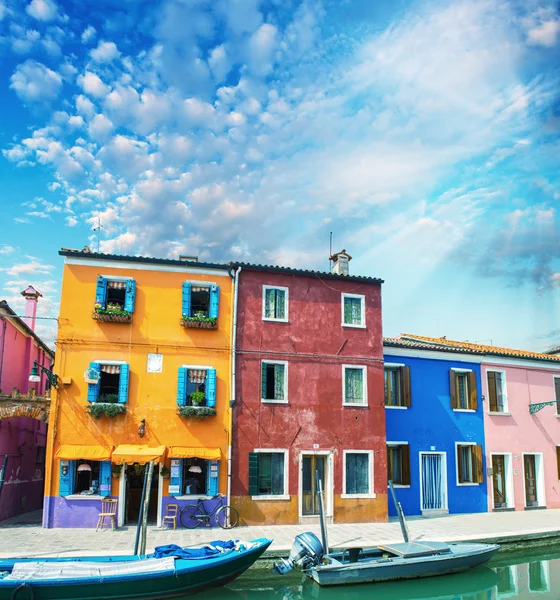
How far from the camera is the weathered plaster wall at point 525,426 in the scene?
23.5m

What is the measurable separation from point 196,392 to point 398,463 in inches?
325

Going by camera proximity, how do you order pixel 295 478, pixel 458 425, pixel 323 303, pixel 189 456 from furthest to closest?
pixel 458 425 → pixel 323 303 → pixel 295 478 → pixel 189 456

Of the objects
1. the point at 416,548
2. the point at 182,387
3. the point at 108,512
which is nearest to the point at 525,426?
the point at 416,548

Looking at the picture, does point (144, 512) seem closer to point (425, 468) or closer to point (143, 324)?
point (143, 324)

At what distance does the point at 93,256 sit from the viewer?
61.9 feet

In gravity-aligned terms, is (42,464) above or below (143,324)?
below

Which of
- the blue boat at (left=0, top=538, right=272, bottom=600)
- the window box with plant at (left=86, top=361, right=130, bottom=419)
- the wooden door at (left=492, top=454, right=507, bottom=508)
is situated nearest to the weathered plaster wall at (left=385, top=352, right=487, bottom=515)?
the wooden door at (left=492, top=454, right=507, bottom=508)

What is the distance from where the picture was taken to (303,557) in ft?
47.6

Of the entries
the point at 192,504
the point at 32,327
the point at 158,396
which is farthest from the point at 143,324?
the point at 32,327

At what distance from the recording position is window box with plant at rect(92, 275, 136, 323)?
1859 centimetres

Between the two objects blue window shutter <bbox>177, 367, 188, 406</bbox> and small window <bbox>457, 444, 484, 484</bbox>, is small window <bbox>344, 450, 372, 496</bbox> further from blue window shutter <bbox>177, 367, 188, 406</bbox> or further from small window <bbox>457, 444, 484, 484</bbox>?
blue window shutter <bbox>177, 367, 188, 406</bbox>

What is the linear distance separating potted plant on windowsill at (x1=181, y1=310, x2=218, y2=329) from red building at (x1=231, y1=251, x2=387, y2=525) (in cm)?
99

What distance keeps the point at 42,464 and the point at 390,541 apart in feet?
49.1

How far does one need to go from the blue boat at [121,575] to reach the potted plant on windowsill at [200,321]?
752cm
